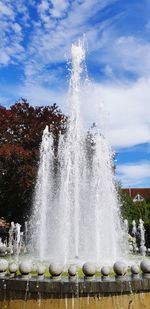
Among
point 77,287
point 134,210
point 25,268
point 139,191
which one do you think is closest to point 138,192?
point 139,191

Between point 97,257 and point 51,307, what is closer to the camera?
point 51,307

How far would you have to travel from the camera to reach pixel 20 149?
2717cm

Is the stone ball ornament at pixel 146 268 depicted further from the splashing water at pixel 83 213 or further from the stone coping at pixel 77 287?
the splashing water at pixel 83 213

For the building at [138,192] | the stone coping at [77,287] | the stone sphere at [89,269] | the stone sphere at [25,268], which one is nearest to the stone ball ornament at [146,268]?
the stone coping at [77,287]

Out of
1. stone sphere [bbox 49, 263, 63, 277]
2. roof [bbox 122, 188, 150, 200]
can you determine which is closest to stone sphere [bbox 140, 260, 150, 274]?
stone sphere [bbox 49, 263, 63, 277]

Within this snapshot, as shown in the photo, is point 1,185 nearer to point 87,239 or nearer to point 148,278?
point 87,239

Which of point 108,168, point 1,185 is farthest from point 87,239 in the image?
point 1,185

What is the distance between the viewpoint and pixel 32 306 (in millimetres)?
8617

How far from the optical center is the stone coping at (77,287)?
839 centimetres

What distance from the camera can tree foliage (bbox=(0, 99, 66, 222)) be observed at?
2722cm

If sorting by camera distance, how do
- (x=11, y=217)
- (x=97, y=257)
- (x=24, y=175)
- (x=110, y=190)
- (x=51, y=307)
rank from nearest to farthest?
(x=51, y=307) < (x=97, y=257) < (x=110, y=190) < (x=24, y=175) < (x=11, y=217)

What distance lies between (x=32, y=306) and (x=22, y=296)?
0.31 meters

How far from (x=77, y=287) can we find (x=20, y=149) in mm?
19361

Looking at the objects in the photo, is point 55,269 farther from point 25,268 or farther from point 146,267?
point 146,267
